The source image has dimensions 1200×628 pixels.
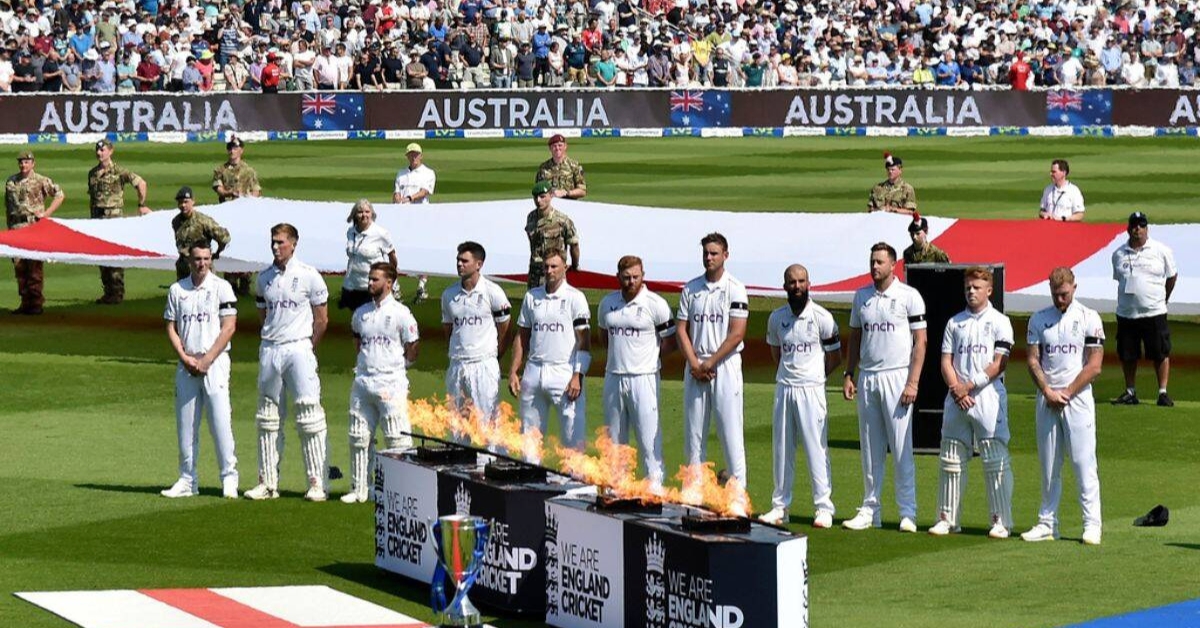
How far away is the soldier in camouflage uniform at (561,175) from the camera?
26312mm

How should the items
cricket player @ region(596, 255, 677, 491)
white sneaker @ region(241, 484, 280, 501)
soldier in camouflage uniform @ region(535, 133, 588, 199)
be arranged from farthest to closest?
soldier in camouflage uniform @ region(535, 133, 588, 199) < white sneaker @ region(241, 484, 280, 501) < cricket player @ region(596, 255, 677, 491)

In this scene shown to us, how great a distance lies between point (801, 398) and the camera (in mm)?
15383

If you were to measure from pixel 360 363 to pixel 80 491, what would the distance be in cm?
260

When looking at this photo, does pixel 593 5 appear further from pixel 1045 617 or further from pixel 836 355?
pixel 1045 617

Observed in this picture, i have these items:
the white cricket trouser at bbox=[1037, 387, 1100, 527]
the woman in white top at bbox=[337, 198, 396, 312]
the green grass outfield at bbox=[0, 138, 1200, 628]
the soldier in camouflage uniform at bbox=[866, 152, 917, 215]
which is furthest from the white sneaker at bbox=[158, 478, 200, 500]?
the soldier in camouflage uniform at bbox=[866, 152, 917, 215]

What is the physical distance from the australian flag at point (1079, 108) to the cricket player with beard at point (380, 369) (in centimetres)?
3601

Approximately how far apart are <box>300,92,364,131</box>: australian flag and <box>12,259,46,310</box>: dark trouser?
21.0 metres

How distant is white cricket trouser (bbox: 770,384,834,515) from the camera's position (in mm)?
15250

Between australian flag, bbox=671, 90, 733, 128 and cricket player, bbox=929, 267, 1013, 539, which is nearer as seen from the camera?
cricket player, bbox=929, 267, 1013, 539

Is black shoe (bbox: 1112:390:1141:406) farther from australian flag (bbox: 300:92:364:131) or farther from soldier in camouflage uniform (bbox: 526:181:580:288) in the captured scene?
australian flag (bbox: 300:92:364:131)

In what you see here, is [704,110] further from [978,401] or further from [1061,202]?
[978,401]

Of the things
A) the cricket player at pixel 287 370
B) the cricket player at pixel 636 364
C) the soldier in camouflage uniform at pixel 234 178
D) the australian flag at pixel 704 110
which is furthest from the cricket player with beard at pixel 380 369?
the australian flag at pixel 704 110

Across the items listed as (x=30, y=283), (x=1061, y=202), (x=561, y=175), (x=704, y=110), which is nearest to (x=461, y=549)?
(x=561, y=175)

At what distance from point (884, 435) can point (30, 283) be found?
49.5 feet
